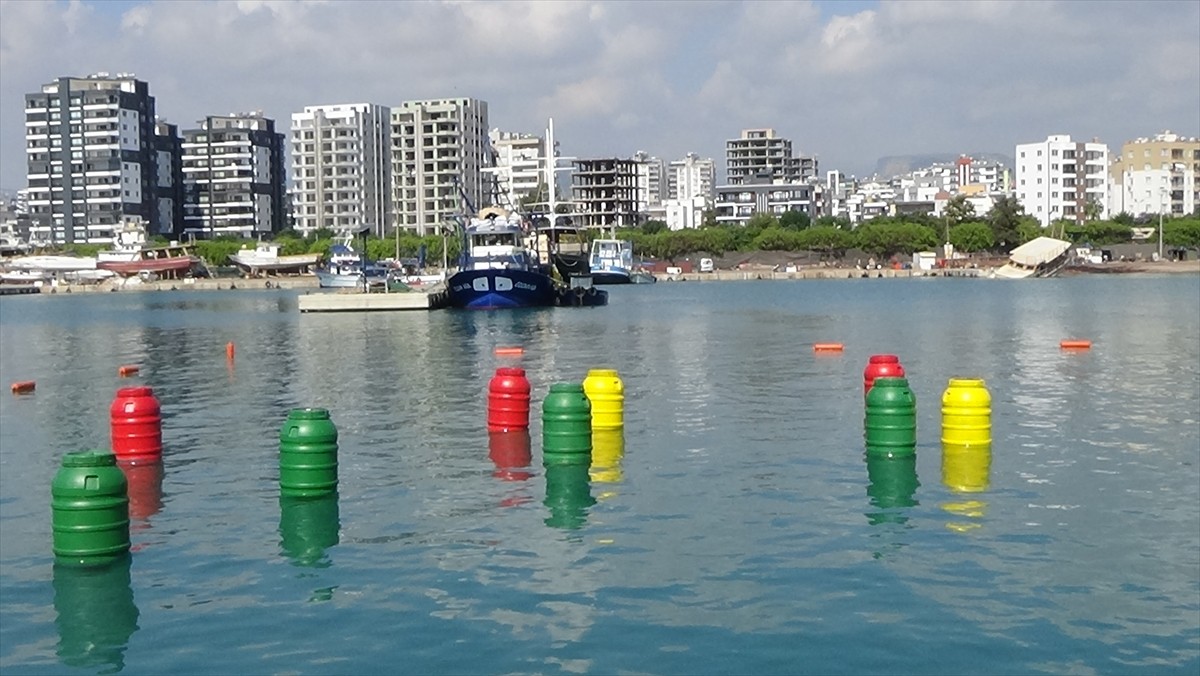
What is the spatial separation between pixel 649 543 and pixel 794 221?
582ft

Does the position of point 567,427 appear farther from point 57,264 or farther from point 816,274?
point 57,264

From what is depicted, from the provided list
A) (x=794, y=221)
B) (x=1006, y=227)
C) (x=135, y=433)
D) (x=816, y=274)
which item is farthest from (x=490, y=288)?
(x=794, y=221)

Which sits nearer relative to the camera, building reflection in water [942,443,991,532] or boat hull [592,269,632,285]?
building reflection in water [942,443,991,532]

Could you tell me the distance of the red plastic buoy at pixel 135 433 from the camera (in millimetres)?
20703

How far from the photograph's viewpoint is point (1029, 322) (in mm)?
58375

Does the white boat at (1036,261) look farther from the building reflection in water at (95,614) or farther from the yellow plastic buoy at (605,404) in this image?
the building reflection in water at (95,614)

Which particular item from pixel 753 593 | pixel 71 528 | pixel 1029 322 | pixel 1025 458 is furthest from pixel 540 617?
pixel 1029 322

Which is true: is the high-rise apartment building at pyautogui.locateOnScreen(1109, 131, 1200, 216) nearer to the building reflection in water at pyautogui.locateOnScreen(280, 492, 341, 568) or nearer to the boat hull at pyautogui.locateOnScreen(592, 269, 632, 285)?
the boat hull at pyautogui.locateOnScreen(592, 269, 632, 285)

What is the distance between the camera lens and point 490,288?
78.0 meters

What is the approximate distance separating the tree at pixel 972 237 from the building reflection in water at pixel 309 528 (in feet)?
521

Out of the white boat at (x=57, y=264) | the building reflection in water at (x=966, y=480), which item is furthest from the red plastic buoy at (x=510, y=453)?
the white boat at (x=57, y=264)

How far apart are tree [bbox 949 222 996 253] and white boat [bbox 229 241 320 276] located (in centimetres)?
7789

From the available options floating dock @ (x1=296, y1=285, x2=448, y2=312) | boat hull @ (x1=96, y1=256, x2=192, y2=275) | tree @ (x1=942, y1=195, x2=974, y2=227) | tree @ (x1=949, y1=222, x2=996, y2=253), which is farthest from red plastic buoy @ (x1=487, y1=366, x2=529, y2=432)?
tree @ (x1=942, y1=195, x2=974, y2=227)

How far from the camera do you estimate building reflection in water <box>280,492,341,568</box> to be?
14.4 meters
